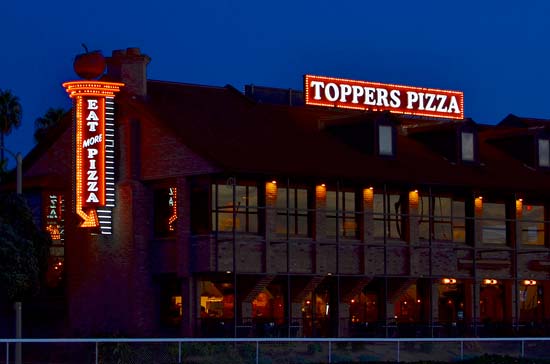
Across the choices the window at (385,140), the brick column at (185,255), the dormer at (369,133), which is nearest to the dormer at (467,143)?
the dormer at (369,133)

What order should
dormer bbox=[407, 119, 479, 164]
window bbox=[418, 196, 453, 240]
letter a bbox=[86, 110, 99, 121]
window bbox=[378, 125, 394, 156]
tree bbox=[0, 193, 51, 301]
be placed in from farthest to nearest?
dormer bbox=[407, 119, 479, 164] → window bbox=[418, 196, 453, 240] → window bbox=[378, 125, 394, 156] → letter a bbox=[86, 110, 99, 121] → tree bbox=[0, 193, 51, 301]

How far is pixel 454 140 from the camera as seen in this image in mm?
66625

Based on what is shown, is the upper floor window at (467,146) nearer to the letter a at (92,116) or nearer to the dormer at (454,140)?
the dormer at (454,140)

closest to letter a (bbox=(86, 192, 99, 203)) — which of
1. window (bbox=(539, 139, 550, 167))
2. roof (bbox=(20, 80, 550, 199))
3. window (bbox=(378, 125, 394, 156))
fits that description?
roof (bbox=(20, 80, 550, 199))

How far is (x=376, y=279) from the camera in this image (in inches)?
2515

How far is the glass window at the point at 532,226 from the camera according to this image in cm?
6812

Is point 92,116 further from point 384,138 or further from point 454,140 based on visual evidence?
point 454,140

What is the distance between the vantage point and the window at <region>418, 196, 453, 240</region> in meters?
64.3

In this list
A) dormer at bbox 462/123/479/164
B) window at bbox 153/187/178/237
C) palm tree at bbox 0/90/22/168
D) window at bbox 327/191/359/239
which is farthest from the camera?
palm tree at bbox 0/90/22/168

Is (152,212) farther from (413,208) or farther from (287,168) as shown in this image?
(413,208)

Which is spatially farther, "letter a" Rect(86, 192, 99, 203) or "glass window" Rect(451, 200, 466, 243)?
"glass window" Rect(451, 200, 466, 243)

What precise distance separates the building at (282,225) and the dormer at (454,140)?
94 mm

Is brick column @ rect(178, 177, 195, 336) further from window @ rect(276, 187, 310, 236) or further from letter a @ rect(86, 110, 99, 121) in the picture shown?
letter a @ rect(86, 110, 99, 121)

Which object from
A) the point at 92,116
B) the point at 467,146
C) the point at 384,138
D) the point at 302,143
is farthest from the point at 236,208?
the point at 467,146
